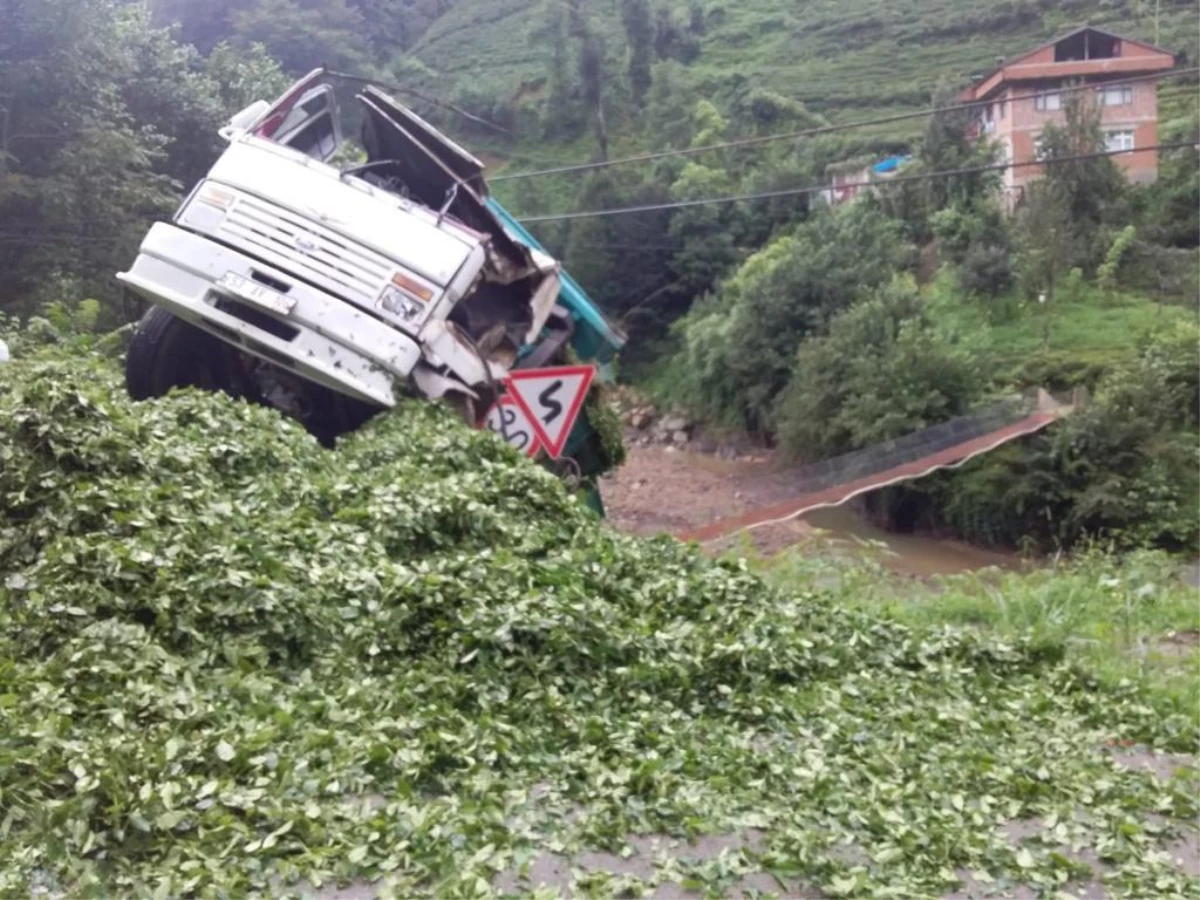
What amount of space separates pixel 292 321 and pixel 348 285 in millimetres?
416

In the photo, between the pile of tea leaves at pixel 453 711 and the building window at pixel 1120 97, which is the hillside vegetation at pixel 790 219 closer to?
the building window at pixel 1120 97

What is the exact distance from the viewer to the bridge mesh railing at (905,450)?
14.5 metres

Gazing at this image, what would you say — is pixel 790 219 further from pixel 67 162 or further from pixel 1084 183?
pixel 67 162

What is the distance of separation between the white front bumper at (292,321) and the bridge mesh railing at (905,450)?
7117mm

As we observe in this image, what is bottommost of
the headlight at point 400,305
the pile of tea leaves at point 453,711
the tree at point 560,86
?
the pile of tea leaves at point 453,711

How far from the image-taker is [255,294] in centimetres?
805

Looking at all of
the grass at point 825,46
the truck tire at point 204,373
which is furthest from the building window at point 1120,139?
the truck tire at point 204,373

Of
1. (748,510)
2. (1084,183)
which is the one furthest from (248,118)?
(1084,183)

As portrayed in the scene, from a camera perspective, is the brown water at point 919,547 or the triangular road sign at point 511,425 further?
the brown water at point 919,547

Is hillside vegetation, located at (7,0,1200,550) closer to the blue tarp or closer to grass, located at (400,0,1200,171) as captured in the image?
grass, located at (400,0,1200,171)

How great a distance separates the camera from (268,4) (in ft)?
160

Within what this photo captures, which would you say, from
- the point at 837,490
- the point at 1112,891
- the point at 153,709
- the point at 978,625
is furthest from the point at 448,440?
the point at 837,490

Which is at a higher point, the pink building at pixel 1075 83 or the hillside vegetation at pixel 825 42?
the hillside vegetation at pixel 825 42

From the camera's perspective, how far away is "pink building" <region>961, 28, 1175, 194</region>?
35469mm
